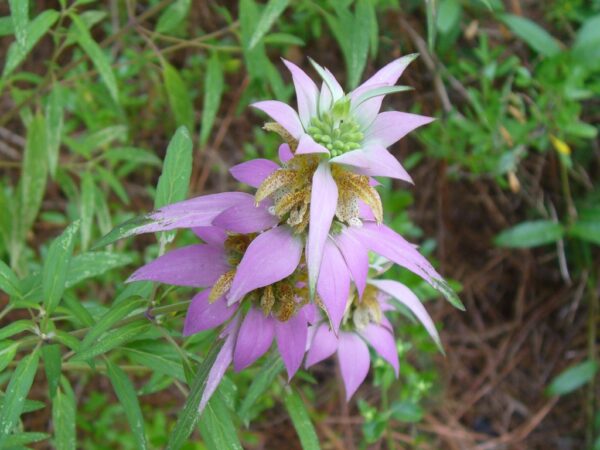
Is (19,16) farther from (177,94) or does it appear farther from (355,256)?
(355,256)

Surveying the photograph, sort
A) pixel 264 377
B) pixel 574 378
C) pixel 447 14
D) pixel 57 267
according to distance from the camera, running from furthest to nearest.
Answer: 1. pixel 574 378
2. pixel 447 14
3. pixel 264 377
4. pixel 57 267

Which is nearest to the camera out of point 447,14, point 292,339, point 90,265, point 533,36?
point 292,339

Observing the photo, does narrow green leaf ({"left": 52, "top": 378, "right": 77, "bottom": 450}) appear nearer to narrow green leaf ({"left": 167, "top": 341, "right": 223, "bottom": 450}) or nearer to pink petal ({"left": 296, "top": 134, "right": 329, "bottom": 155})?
narrow green leaf ({"left": 167, "top": 341, "right": 223, "bottom": 450})

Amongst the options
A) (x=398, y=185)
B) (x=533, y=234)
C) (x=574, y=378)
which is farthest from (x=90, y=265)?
(x=574, y=378)

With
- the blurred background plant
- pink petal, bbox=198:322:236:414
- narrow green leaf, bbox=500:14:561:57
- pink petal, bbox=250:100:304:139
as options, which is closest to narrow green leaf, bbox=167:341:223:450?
pink petal, bbox=198:322:236:414

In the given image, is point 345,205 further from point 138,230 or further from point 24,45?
point 24,45

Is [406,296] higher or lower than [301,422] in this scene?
higher
